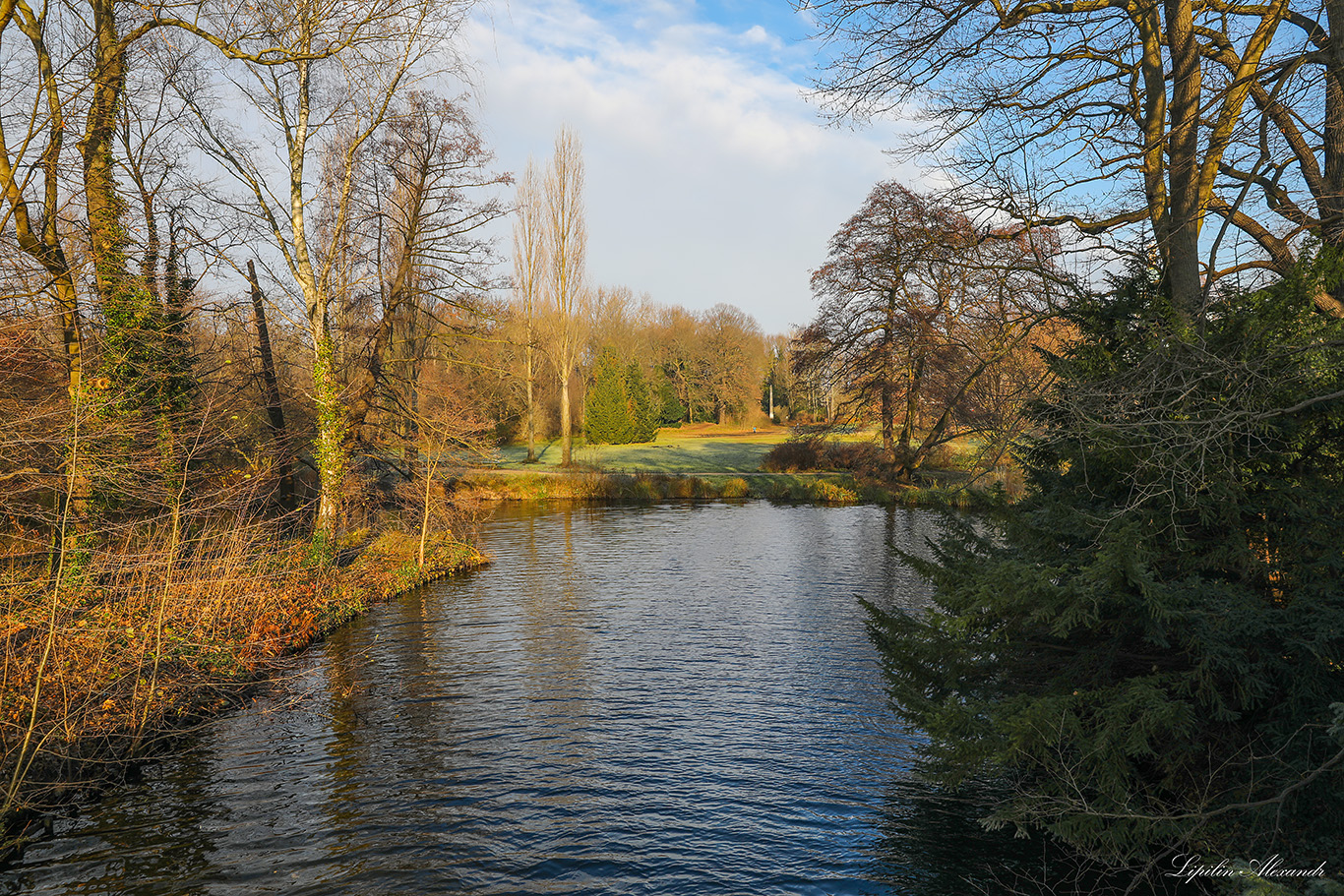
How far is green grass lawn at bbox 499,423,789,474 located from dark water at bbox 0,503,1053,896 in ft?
72.6

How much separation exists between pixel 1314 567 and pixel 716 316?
78592mm

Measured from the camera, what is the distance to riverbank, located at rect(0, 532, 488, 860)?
726cm

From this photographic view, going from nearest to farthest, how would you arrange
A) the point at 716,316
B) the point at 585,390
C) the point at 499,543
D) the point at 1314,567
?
the point at 1314,567 < the point at 499,543 < the point at 585,390 < the point at 716,316

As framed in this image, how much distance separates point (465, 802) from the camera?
7656 millimetres

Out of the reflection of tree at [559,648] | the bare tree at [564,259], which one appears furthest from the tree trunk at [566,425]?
the reflection of tree at [559,648]

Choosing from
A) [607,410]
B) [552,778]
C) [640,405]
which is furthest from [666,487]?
[552,778]

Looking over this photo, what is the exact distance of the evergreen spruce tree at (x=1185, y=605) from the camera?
5.04 meters

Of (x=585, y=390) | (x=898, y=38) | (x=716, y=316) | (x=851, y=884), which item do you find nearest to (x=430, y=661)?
(x=851, y=884)

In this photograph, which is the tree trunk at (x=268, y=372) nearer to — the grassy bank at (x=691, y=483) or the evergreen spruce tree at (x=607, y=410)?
the grassy bank at (x=691, y=483)

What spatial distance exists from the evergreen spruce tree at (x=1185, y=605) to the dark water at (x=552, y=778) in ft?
5.01

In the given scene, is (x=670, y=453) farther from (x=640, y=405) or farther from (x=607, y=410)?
(x=640, y=405)

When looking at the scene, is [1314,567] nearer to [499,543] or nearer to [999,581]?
[999,581]

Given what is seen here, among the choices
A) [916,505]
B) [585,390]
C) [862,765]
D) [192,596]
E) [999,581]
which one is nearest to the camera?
[999,581]

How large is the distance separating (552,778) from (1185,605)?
596 cm
